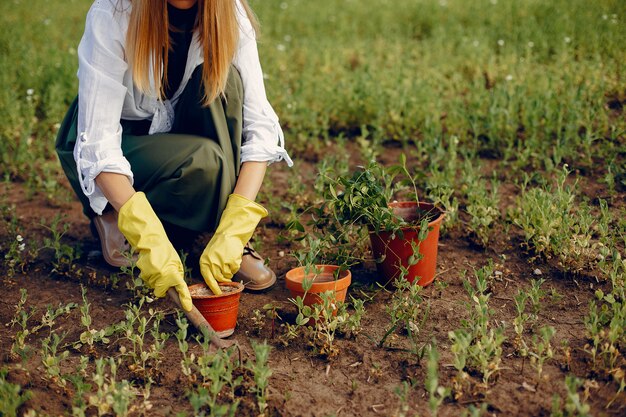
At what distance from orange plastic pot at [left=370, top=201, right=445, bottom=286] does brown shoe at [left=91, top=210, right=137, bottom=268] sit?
3.89 ft

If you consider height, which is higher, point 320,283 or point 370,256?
point 320,283

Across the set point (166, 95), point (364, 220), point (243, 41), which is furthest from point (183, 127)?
point (364, 220)

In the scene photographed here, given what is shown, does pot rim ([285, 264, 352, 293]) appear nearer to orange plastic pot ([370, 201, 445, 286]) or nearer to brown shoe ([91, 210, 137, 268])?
orange plastic pot ([370, 201, 445, 286])

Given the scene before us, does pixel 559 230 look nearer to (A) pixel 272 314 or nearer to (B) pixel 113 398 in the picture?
(A) pixel 272 314

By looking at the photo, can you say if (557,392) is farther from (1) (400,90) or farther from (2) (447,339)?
(1) (400,90)

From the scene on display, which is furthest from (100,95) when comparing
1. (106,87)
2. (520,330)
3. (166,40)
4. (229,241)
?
(520,330)

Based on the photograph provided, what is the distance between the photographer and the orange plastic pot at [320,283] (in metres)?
2.59

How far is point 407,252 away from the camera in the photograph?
2.80 metres

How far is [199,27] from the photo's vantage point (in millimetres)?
2754

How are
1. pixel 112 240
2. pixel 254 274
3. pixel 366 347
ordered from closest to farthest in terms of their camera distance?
pixel 366 347
pixel 254 274
pixel 112 240

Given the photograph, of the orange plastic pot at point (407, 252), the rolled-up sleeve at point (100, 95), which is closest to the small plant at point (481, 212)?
the orange plastic pot at point (407, 252)

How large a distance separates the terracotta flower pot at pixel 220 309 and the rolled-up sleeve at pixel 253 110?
2.10 ft

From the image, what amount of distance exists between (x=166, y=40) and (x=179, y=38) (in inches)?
6.5

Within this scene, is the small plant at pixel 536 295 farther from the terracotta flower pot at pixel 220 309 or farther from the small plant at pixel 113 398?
the small plant at pixel 113 398
